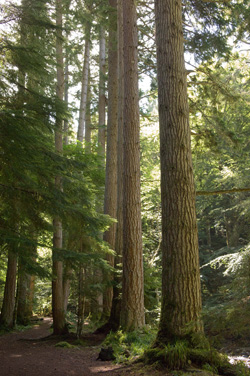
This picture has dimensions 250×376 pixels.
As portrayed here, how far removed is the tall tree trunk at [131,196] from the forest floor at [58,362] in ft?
4.29

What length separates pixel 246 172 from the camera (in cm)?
1689

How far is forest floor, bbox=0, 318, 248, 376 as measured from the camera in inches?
191

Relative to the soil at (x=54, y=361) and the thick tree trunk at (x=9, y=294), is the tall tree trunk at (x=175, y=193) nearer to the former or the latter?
the soil at (x=54, y=361)

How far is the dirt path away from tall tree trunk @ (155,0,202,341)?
3.50 feet

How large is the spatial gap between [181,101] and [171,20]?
1.48 m

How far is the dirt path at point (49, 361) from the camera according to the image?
546 centimetres

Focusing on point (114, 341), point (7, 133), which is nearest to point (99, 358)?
point (114, 341)

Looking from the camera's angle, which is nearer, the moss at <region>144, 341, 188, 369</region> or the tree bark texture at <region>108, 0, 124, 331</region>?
the moss at <region>144, 341, 188, 369</region>

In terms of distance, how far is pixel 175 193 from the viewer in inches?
198

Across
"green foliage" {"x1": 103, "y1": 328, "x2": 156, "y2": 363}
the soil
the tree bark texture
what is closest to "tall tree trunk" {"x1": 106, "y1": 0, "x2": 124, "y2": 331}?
the tree bark texture

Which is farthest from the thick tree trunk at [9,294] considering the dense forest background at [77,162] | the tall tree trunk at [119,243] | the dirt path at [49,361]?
the tall tree trunk at [119,243]

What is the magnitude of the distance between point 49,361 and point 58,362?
203 millimetres

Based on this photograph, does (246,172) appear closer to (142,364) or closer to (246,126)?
(246,126)

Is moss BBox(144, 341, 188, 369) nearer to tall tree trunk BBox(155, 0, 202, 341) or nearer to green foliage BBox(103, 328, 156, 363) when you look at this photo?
tall tree trunk BBox(155, 0, 202, 341)
